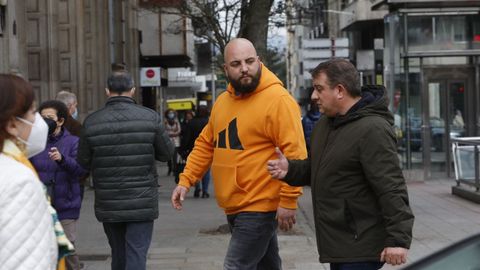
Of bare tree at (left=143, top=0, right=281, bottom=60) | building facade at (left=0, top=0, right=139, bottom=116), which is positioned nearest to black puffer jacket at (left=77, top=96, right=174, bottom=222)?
bare tree at (left=143, top=0, right=281, bottom=60)

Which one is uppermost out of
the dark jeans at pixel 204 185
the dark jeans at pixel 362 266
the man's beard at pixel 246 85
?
the man's beard at pixel 246 85

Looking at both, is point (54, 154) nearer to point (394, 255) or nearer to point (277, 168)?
point (277, 168)

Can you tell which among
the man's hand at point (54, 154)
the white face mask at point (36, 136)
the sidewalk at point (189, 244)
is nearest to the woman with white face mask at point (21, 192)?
the white face mask at point (36, 136)

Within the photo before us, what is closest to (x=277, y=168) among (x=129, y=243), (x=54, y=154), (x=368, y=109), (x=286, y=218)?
(x=286, y=218)

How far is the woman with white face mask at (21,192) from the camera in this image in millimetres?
3656

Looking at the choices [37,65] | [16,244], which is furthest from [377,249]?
[37,65]

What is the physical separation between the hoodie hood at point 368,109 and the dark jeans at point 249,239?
1.21 meters

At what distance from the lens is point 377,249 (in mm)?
5004

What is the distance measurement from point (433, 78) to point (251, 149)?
18408 millimetres

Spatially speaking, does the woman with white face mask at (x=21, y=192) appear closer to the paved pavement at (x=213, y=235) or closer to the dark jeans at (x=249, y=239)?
the dark jeans at (x=249, y=239)

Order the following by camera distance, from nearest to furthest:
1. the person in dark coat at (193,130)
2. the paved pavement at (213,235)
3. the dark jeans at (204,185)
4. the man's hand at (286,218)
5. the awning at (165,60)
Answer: the man's hand at (286,218) → the paved pavement at (213,235) → the person in dark coat at (193,130) → the dark jeans at (204,185) → the awning at (165,60)

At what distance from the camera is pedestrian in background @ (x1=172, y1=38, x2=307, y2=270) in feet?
20.2

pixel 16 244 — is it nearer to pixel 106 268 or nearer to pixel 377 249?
pixel 377 249

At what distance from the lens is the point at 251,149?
20.4 ft
